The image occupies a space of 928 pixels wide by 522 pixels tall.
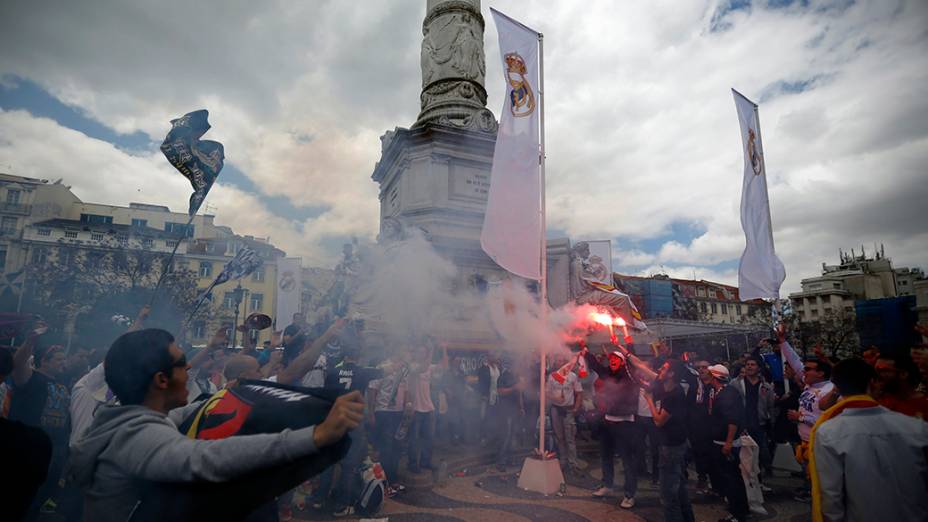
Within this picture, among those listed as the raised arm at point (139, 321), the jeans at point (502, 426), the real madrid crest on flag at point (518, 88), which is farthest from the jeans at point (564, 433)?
the raised arm at point (139, 321)

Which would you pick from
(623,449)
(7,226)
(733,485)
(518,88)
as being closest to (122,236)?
(7,226)

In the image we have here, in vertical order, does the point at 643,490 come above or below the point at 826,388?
below

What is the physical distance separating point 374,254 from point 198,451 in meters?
12.6

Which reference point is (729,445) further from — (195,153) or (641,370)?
(195,153)

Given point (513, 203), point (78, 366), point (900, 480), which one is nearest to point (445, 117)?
point (513, 203)

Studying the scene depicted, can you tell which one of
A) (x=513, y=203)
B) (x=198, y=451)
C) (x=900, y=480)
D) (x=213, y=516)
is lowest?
(x=900, y=480)

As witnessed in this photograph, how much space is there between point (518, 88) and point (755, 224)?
18.1 ft

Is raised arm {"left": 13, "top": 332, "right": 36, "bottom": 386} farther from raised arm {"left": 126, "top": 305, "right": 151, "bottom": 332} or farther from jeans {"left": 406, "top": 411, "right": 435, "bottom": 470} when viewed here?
jeans {"left": 406, "top": 411, "right": 435, "bottom": 470}

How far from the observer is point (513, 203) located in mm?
7781

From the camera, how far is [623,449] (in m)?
7.17

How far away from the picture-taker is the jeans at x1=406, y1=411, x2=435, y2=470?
826 cm

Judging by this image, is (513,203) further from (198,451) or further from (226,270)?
(198,451)

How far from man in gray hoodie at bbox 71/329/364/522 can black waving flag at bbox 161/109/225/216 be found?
11.8ft

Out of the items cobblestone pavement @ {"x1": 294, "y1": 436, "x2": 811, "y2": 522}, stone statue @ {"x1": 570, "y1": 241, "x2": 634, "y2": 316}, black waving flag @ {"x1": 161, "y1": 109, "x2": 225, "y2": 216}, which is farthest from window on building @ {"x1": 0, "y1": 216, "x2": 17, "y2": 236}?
cobblestone pavement @ {"x1": 294, "y1": 436, "x2": 811, "y2": 522}
